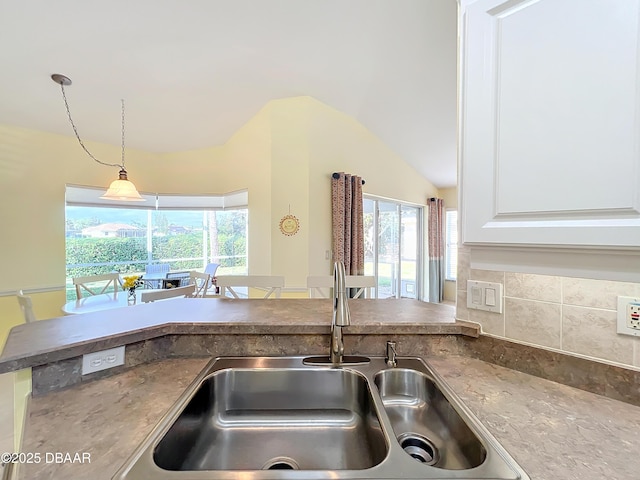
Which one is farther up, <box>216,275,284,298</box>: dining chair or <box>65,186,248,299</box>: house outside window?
<box>65,186,248,299</box>: house outside window

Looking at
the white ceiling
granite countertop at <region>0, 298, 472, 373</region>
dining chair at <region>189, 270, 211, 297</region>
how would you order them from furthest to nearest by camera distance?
dining chair at <region>189, 270, 211, 297</region> < the white ceiling < granite countertop at <region>0, 298, 472, 373</region>

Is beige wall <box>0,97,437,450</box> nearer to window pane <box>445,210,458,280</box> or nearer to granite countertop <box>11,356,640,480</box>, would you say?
granite countertop <box>11,356,640,480</box>

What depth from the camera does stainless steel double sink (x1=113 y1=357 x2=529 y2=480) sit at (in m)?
0.60

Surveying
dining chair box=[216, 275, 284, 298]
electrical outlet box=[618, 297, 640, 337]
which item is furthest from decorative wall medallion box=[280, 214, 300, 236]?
electrical outlet box=[618, 297, 640, 337]

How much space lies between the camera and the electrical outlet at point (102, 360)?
919 millimetres

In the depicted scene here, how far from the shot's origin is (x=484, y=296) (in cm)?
107

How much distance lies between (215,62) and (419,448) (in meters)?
3.06

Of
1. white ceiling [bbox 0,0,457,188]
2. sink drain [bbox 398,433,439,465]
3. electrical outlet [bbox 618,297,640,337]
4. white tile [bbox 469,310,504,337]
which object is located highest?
white ceiling [bbox 0,0,457,188]

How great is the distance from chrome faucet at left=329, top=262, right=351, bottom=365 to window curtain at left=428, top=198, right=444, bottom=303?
5105 millimetres

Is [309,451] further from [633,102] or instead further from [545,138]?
[633,102]

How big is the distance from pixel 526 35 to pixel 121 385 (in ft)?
4.97

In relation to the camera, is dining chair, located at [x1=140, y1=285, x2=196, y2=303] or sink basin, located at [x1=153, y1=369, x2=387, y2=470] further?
dining chair, located at [x1=140, y1=285, x2=196, y2=303]

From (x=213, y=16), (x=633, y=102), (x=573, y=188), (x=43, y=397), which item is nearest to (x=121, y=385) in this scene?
(x=43, y=397)

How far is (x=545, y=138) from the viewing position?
0.70 m
